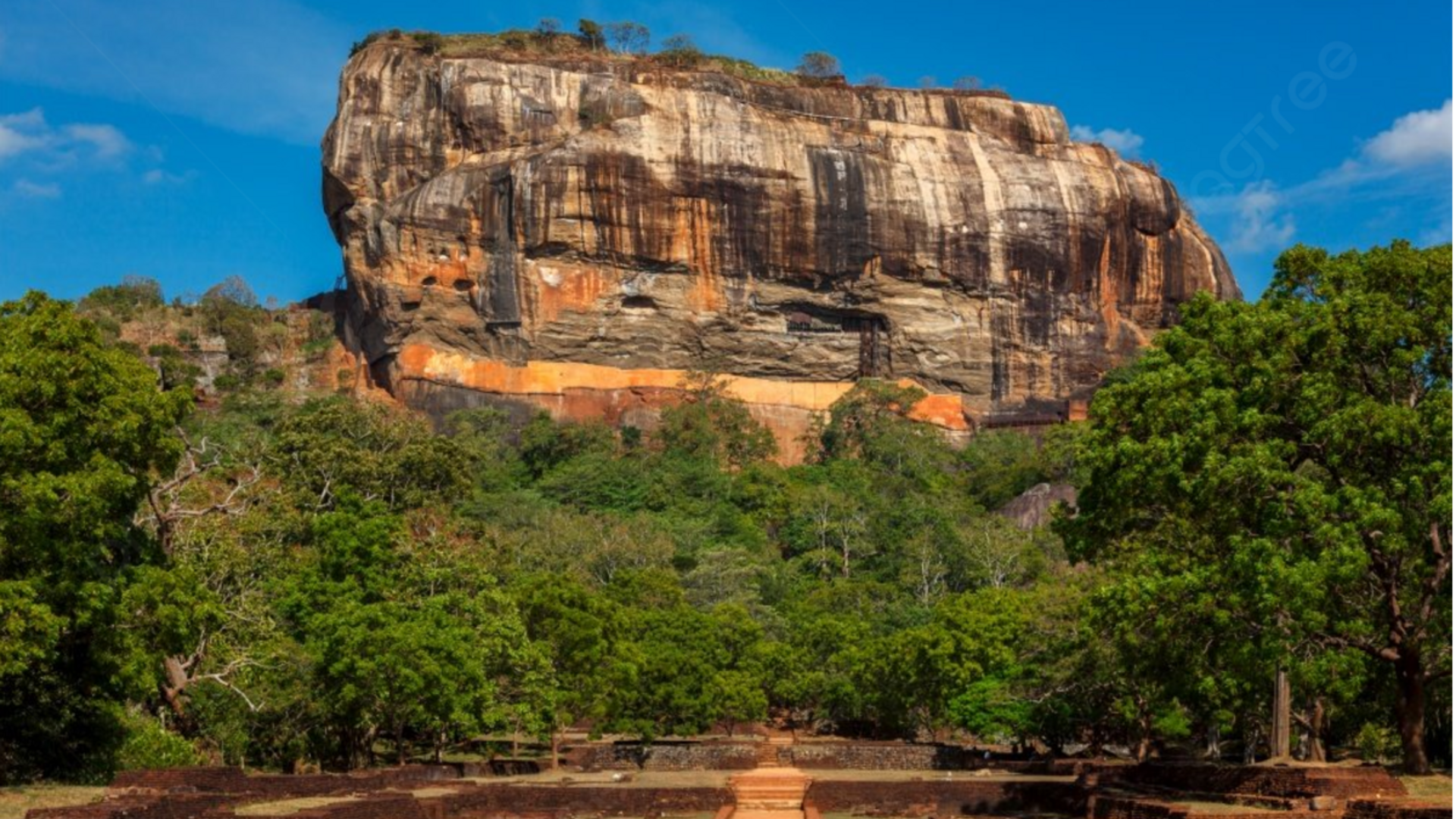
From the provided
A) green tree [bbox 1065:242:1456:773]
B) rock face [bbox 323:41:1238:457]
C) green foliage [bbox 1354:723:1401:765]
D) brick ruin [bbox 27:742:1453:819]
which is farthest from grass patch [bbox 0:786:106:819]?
rock face [bbox 323:41:1238:457]

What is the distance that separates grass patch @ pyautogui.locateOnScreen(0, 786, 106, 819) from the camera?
18.7 m

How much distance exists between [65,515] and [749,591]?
1224 inches

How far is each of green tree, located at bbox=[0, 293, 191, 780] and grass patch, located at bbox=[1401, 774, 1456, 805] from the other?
16.3 m

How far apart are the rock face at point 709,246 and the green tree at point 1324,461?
50.8 m

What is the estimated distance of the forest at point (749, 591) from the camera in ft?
66.2

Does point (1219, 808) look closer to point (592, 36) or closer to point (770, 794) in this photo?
point (770, 794)

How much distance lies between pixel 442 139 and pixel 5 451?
54.6 meters

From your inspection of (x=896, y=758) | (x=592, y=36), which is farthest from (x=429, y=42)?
(x=896, y=758)

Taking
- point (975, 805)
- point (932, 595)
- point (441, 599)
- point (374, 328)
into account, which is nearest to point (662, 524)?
point (932, 595)

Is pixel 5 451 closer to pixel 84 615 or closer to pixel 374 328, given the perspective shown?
pixel 84 615

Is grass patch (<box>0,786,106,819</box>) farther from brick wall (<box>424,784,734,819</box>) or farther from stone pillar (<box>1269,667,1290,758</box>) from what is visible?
stone pillar (<box>1269,667,1290,758</box>)

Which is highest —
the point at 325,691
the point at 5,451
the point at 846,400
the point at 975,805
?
the point at 846,400

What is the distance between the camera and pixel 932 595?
5266cm

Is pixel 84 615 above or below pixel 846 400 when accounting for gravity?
below
